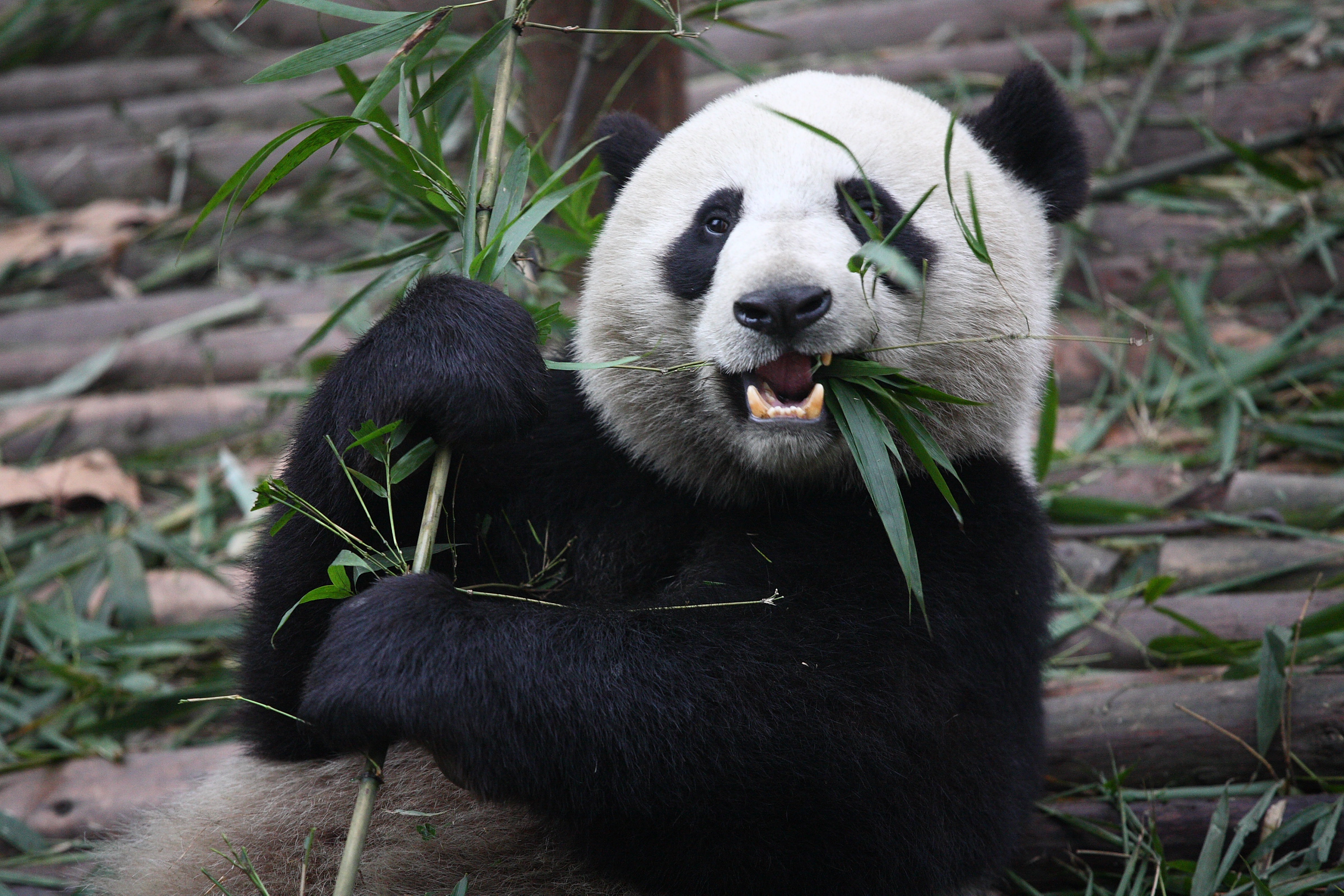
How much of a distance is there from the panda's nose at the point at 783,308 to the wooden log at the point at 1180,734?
66.9 inches

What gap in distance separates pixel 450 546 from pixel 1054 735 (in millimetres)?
1953

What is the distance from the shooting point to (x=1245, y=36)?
20.0ft

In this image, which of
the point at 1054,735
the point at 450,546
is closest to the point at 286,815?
the point at 450,546

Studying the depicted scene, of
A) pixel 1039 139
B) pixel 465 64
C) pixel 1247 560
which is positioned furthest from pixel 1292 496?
pixel 465 64

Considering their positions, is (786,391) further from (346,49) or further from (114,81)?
(114,81)

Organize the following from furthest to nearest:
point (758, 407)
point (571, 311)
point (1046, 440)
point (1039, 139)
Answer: point (571, 311) → point (1046, 440) → point (1039, 139) → point (758, 407)

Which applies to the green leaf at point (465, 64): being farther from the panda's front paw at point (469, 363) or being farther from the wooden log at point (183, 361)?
the wooden log at point (183, 361)

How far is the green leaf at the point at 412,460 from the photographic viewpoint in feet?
8.02

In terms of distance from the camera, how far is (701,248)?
8.80 ft

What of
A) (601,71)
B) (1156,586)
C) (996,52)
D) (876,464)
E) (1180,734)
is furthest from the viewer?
(996,52)

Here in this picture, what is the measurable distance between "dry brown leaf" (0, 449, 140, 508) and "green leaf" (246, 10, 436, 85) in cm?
327

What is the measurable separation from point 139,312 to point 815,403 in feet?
16.1

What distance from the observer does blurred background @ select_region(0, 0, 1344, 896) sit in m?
3.31

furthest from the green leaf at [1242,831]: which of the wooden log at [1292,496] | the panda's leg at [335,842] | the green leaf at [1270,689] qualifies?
the panda's leg at [335,842]
